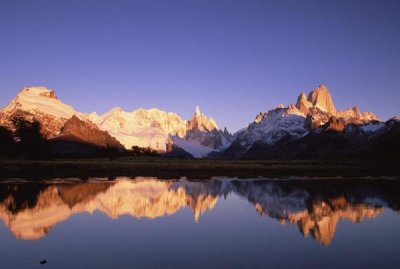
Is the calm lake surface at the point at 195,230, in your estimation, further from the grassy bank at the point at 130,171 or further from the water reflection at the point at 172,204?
the grassy bank at the point at 130,171

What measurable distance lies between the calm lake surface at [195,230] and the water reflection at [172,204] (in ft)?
0.39

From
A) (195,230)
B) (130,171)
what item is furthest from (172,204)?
(130,171)

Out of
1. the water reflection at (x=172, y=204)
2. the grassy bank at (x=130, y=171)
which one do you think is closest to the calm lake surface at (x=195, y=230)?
the water reflection at (x=172, y=204)

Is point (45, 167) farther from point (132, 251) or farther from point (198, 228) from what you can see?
point (132, 251)

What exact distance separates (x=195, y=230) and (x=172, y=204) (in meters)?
18.3

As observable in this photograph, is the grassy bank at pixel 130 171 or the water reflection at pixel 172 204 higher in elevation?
the grassy bank at pixel 130 171

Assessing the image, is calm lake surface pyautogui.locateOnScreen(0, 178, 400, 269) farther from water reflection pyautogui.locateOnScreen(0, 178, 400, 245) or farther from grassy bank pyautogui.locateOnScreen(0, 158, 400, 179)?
grassy bank pyautogui.locateOnScreen(0, 158, 400, 179)

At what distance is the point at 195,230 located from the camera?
118 ft

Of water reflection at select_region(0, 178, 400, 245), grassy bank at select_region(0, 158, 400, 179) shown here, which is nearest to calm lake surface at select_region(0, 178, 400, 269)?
water reflection at select_region(0, 178, 400, 245)

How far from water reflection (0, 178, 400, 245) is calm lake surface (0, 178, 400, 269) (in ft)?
0.39

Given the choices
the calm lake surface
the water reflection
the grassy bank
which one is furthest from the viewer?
the grassy bank

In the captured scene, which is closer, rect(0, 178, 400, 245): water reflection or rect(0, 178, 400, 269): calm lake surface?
rect(0, 178, 400, 269): calm lake surface

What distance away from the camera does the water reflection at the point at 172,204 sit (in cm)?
3856

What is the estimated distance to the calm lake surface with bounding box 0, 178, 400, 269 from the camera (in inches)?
1009
